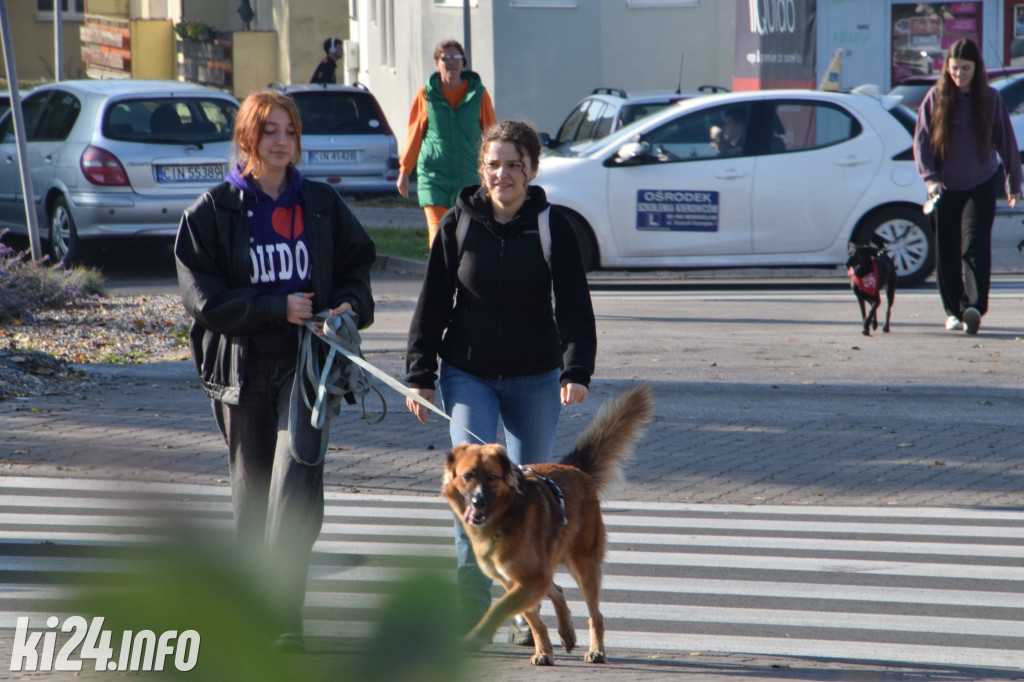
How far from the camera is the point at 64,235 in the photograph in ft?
46.7

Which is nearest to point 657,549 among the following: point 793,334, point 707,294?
point 793,334

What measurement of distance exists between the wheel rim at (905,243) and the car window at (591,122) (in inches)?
159

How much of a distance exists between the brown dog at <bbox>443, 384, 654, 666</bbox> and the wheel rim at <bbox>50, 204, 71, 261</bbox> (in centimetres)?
1085

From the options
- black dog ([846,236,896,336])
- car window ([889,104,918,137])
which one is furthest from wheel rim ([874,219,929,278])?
black dog ([846,236,896,336])

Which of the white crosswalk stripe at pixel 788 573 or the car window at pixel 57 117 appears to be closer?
the white crosswalk stripe at pixel 788 573

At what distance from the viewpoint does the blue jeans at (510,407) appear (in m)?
4.67

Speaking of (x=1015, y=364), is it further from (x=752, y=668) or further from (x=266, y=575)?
(x=266, y=575)

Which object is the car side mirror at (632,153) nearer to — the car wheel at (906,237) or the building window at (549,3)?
the car wheel at (906,237)

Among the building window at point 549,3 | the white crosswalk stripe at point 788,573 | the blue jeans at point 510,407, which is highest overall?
the building window at point 549,3

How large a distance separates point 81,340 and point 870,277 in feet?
21.4

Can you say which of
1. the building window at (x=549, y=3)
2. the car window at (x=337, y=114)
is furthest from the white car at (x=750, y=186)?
the building window at (x=549, y=3)

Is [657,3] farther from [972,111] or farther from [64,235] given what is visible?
[972,111]

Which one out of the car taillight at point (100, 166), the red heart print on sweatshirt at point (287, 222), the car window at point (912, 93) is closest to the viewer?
the red heart print on sweatshirt at point (287, 222)

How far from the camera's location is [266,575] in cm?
73
